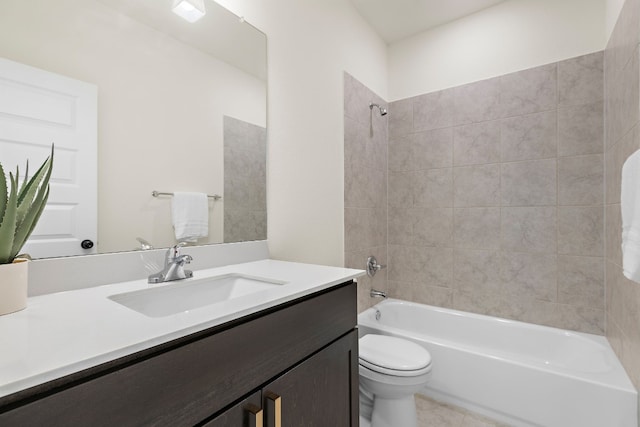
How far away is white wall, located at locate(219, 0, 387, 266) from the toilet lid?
0.52m

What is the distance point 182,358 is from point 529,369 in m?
1.69

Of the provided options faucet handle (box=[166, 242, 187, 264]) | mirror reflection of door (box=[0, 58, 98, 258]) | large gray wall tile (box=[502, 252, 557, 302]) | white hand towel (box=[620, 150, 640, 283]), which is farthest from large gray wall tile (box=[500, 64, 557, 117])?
mirror reflection of door (box=[0, 58, 98, 258])

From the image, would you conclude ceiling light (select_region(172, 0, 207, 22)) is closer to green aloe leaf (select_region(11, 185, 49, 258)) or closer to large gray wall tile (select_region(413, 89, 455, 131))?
green aloe leaf (select_region(11, 185, 49, 258))

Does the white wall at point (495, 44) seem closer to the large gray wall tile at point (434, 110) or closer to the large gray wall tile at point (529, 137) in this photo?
the large gray wall tile at point (434, 110)

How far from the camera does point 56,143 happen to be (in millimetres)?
847

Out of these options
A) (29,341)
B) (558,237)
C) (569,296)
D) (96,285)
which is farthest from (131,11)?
(569,296)

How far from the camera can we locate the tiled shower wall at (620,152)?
1.27 metres

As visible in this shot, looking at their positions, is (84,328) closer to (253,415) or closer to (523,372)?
(253,415)

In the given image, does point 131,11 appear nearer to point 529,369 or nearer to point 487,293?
point 529,369

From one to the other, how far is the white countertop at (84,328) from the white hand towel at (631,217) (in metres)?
0.79

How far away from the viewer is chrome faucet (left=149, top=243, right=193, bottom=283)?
96 cm

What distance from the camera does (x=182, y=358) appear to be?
0.54 metres

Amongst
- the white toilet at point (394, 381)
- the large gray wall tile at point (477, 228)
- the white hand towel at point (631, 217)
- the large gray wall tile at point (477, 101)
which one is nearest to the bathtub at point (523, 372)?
the white toilet at point (394, 381)

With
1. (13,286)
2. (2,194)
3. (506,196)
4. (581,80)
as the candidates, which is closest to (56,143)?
(2,194)
